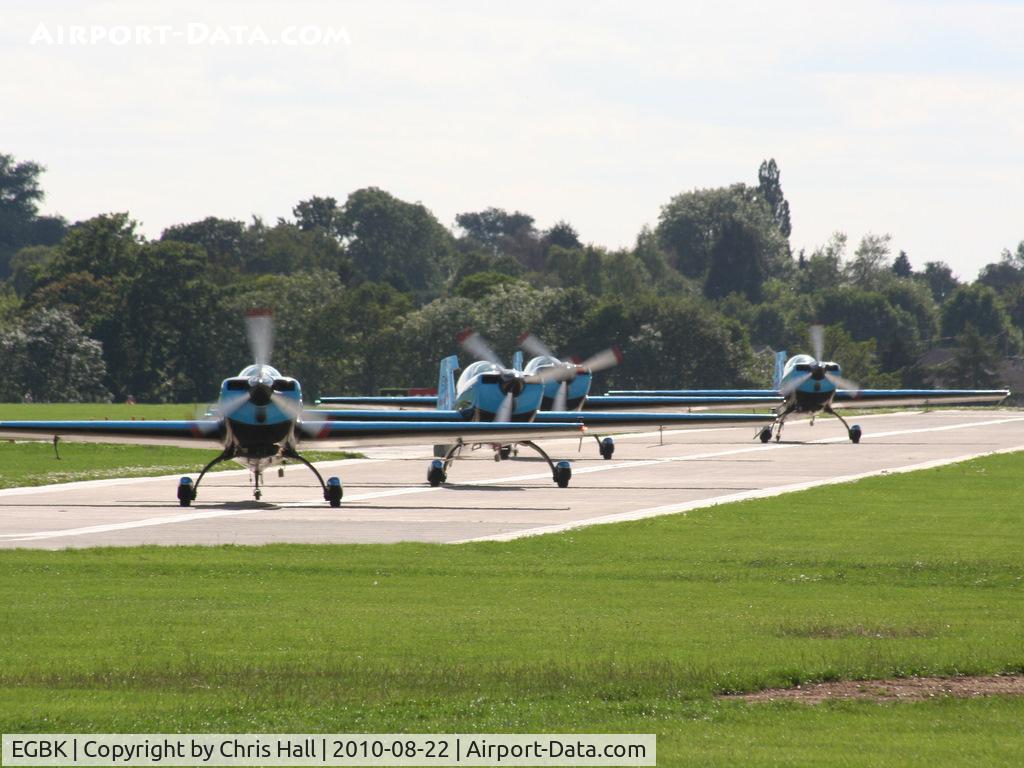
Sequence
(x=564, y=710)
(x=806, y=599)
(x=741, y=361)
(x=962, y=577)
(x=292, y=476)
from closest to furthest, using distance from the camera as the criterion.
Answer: (x=564, y=710) → (x=806, y=599) → (x=962, y=577) → (x=292, y=476) → (x=741, y=361)

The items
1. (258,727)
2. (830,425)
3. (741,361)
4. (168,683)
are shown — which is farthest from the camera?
(741,361)

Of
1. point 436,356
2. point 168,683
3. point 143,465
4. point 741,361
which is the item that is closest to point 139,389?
point 436,356

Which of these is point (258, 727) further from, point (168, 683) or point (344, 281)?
point (344, 281)

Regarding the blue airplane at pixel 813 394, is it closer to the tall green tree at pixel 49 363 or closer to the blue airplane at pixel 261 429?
the blue airplane at pixel 261 429

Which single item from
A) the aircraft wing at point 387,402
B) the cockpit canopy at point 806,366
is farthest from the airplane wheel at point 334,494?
the cockpit canopy at point 806,366

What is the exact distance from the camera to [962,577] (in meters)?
21.2

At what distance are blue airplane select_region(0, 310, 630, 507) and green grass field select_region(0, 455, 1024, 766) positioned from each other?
721 centimetres

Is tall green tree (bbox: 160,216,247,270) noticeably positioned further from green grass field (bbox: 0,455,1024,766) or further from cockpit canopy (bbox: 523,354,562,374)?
green grass field (bbox: 0,455,1024,766)

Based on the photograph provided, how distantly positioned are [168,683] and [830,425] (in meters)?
68.2

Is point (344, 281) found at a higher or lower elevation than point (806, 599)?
higher

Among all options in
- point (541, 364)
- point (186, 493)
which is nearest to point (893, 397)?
point (541, 364)

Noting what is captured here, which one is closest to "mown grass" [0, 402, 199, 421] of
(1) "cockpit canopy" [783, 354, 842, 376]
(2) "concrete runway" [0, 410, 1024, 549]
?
(2) "concrete runway" [0, 410, 1024, 549]

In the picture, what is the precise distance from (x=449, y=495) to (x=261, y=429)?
21.0 feet

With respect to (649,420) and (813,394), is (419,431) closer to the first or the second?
(649,420)
